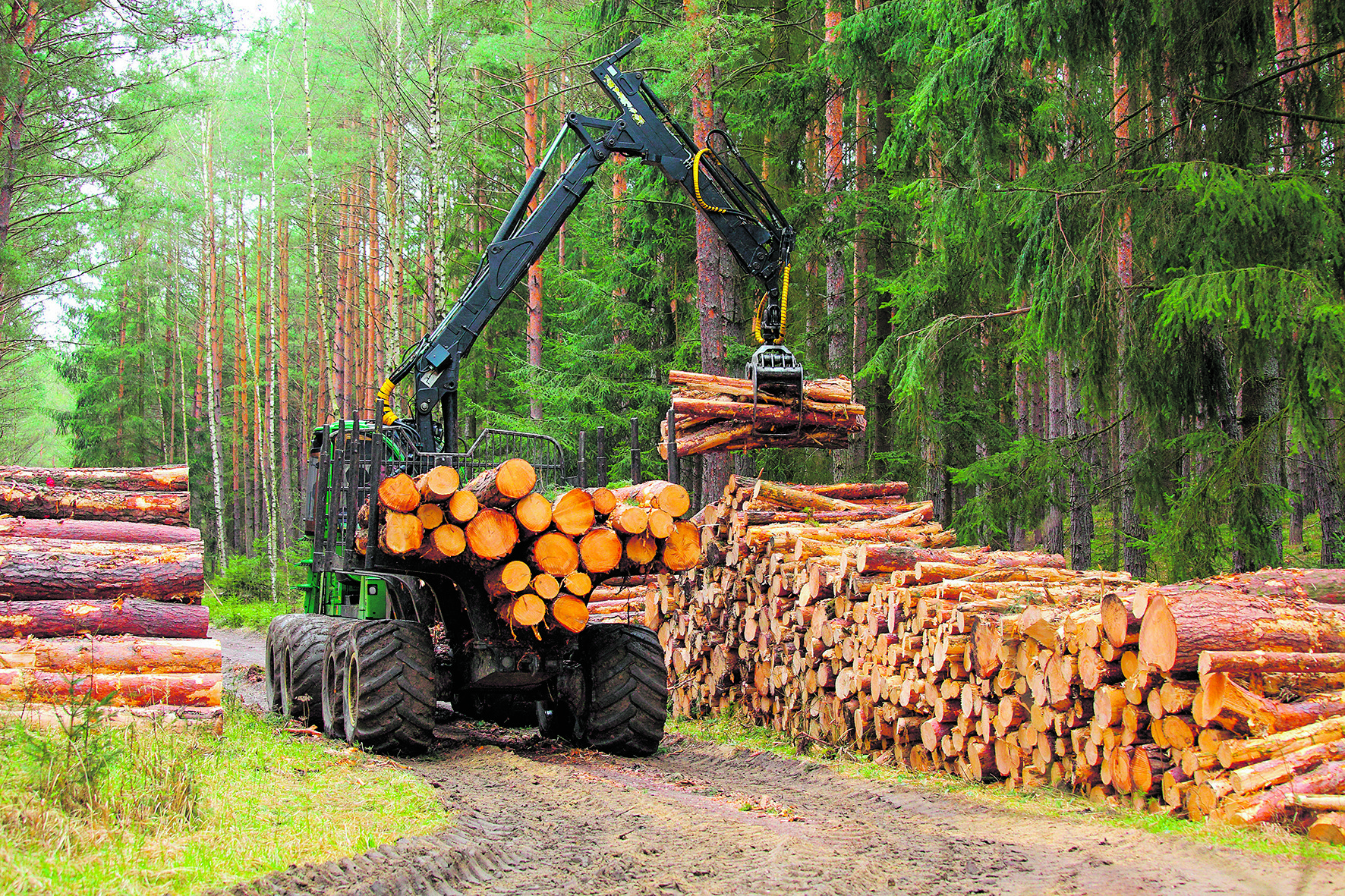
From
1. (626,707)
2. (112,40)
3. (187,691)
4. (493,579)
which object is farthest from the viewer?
(112,40)

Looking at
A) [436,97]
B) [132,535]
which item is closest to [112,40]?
[436,97]

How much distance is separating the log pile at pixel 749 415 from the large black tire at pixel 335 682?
11.5 feet

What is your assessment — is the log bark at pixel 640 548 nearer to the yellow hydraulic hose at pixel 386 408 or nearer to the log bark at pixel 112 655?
the log bark at pixel 112 655

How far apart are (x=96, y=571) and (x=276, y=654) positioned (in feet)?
12.5

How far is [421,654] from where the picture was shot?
7.40 m

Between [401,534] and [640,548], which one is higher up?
[401,534]

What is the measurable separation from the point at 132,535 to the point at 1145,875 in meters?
6.51

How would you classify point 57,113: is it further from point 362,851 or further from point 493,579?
point 362,851

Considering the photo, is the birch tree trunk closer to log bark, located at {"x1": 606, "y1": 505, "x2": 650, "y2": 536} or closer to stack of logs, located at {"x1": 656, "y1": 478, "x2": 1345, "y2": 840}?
stack of logs, located at {"x1": 656, "y1": 478, "x2": 1345, "y2": 840}

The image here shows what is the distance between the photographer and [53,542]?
665cm

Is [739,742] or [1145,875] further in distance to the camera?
[739,742]

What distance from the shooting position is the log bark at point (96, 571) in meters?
6.31

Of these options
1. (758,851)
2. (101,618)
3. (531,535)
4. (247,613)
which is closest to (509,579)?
(531,535)

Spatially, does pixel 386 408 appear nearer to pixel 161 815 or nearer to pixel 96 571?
pixel 96 571
